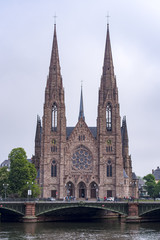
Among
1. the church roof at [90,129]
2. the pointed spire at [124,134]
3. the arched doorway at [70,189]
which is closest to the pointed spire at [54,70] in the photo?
the church roof at [90,129]

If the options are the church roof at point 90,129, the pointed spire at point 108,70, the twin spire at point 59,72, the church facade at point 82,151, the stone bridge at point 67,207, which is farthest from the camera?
the church roof at point 90,129

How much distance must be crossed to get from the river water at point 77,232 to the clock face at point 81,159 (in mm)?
34970

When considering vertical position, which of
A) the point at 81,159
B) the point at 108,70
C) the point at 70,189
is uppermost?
the point at 108,70

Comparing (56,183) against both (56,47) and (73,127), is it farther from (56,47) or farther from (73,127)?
(56,47)

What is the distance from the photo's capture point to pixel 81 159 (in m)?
114

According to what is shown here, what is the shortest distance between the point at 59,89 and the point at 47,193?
91.6ft

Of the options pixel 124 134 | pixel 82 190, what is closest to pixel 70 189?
pixel 82 190

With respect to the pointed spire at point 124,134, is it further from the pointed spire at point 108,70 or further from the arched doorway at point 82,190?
the arched doorway at point 82,190

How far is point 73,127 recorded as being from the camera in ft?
401

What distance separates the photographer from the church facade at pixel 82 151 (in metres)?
112

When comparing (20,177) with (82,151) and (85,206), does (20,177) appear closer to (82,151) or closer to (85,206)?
(85,206)

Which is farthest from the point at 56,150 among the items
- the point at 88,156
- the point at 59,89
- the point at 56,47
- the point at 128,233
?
the point at 128,233

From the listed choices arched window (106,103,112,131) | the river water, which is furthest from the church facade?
the river water

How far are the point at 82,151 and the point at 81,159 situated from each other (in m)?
2.10
